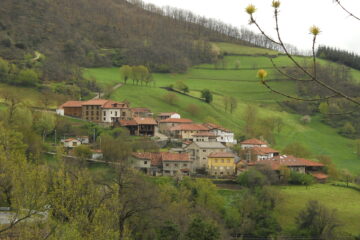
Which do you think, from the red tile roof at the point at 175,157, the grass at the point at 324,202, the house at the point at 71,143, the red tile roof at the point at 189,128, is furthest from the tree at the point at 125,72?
the grass at the point at 324,202

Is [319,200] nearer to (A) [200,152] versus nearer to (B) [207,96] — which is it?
(A) [200,152]

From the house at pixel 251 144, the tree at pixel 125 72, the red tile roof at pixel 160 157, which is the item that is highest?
the tree at pixel 125 72

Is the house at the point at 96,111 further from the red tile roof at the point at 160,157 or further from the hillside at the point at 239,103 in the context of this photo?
the red tile roof at the point at 160,157

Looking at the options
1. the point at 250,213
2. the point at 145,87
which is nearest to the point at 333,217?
the point at 250,213

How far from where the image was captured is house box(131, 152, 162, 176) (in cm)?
5044

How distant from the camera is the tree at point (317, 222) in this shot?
3778 centimetres

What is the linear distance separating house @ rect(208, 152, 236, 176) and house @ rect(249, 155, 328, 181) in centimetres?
246

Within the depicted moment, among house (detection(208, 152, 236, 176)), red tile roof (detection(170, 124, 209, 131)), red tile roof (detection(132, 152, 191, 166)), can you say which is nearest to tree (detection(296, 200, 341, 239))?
house (detection(208, 152, 236, 176))

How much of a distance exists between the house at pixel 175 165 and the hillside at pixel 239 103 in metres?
25.7

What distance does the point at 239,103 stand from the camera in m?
96.7

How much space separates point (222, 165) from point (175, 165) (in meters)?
6.62

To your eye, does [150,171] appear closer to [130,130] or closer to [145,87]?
[130,130]

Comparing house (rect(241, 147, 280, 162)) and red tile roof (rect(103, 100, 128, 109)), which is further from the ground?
red tile roof (rect(103, 100, 128, 109))

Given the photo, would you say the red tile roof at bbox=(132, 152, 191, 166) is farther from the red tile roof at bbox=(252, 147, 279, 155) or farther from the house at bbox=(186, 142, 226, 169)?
the red tile roof at bbox=(252, 147, 279, 155)
